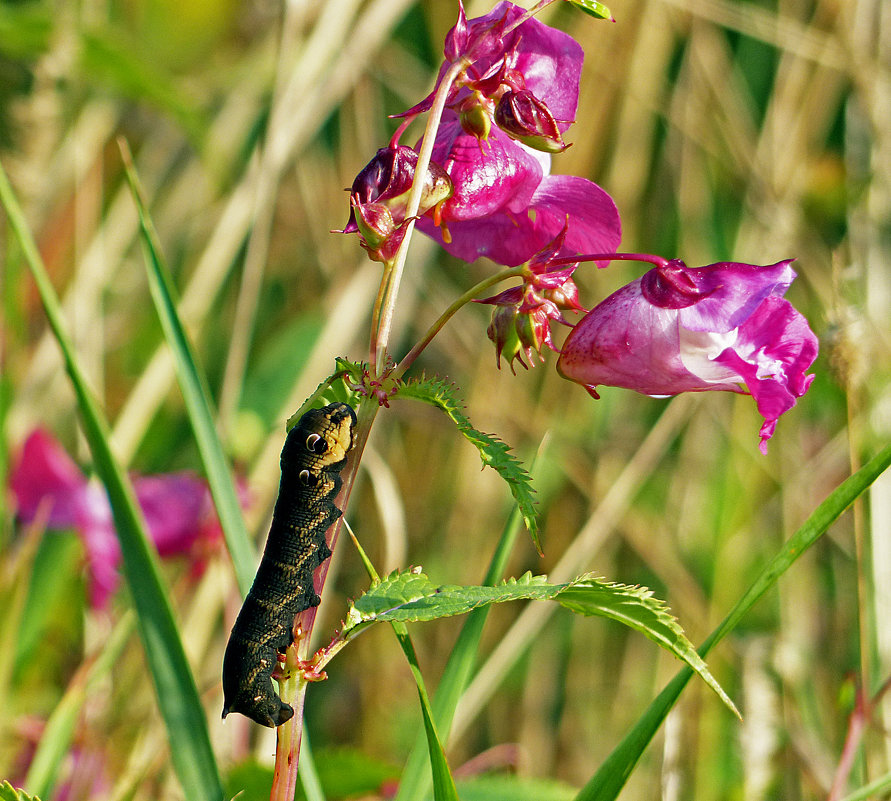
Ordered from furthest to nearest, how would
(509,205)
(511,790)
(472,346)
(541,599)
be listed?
(472,346)
(511,790)
(509,205)
(541,599)

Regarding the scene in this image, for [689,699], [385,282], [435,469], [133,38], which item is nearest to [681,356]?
[385,282]

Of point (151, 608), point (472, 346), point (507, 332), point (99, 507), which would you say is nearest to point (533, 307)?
point (507, 332)

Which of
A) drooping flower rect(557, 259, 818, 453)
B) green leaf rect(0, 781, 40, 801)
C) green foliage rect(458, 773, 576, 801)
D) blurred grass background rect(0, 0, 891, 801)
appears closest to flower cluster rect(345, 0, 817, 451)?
drooping flower rect(557, 259, 818, 453)

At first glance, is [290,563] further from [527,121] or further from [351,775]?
[351,775]

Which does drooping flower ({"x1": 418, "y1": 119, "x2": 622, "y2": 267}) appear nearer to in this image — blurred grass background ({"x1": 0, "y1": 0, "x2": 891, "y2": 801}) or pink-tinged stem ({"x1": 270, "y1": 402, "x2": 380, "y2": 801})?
pink-tinged stem ({"x1": 270, "y1": 402, "x2": 380, "y2": 801})

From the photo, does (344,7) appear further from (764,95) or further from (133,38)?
(764,95)

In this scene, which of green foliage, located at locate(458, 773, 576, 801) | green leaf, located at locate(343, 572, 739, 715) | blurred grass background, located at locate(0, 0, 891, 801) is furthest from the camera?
blurred grass background, located at locate(0, 0, 891, 801)

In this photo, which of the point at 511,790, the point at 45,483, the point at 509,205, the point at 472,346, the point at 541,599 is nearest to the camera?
the point at 541,599
